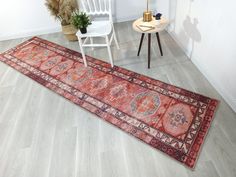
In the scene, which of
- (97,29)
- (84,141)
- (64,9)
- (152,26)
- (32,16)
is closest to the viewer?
(84,141)

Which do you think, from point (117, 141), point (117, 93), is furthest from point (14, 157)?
point (117, 93)

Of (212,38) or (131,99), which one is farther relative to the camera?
(131,99)

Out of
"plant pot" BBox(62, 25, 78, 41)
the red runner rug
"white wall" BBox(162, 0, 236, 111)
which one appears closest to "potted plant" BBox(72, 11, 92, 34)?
the red runner rug

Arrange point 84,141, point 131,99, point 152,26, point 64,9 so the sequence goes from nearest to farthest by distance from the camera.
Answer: point 84,141, point 131,99, point 152,26, point 64,9

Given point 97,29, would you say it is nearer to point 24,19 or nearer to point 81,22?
point 81,22

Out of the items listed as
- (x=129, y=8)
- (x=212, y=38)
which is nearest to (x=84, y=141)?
(x=212, y=38)

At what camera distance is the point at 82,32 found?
249cm

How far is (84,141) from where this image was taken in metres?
1.86

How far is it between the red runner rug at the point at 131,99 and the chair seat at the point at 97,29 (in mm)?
453

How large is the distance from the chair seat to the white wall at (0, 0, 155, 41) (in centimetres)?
106

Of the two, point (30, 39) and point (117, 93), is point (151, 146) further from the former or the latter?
point (30, 39)

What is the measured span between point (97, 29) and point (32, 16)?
5.20ft

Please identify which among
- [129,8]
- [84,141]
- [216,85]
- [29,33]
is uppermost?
[129,8]

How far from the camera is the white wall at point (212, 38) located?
185cm
